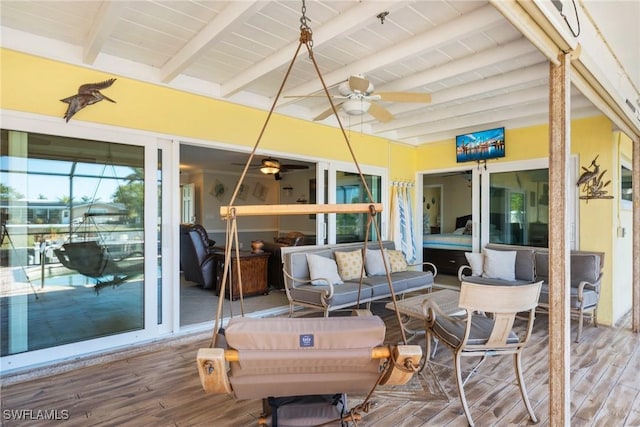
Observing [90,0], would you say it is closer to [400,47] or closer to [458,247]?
[400,47]

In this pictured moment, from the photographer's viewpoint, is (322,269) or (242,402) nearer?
(242,402)

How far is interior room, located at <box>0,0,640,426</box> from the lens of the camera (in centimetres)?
190

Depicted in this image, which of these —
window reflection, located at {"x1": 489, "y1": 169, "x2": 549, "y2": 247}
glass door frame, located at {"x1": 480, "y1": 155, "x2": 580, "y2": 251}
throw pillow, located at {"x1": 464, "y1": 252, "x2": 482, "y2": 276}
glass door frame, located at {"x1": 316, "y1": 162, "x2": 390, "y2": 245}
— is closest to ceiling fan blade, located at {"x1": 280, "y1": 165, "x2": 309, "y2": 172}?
glass door frame, located at {"x1": 316, "y1": 162, "x2": 390, "y2": 245}

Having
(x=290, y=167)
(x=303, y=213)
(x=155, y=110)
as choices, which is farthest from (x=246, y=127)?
(x=290, y=167)

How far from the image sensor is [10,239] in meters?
2.79

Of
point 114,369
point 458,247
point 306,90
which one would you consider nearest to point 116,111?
point 306,90

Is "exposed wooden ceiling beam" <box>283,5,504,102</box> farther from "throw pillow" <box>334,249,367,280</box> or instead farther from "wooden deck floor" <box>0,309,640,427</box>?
"wooden deck floor" <box>0,309,640,427</box>

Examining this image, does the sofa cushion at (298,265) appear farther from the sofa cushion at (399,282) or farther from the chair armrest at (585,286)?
the chair armrest at (585,286)

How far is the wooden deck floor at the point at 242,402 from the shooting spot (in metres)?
2.19

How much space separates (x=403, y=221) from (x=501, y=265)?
184cm

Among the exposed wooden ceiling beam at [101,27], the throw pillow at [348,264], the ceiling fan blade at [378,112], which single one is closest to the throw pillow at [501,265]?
the throw pillow at [348,264]

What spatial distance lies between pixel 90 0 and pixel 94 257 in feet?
6.99

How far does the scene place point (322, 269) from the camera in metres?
4.07

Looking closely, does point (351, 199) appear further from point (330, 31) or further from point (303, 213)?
point (303, 213)
